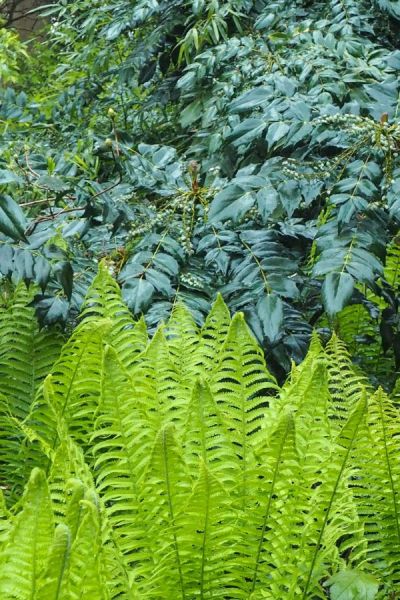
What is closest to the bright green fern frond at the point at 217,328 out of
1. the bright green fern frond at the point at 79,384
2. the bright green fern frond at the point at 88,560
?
the bright green fern frond at the point at 79,384

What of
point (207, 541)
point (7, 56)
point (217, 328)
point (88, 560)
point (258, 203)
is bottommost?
point (7, 56)

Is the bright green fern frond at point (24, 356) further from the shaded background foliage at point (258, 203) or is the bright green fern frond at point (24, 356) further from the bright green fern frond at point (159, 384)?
the bright green fern frond at point (159, 384)

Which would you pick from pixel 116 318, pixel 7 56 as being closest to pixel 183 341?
pixel 116 318

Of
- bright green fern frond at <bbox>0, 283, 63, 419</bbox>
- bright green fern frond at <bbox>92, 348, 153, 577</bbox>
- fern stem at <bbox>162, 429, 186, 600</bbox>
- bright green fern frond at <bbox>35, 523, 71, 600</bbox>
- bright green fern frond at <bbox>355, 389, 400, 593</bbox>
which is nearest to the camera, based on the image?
bright green fern frond at <bbox>35, 523, 71, 600</bbox>

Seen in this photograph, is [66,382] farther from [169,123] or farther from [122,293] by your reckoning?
[169,123]

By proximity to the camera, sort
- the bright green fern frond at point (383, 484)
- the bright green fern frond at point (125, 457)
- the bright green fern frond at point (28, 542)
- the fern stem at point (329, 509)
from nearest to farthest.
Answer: the bright green fern frond at point (28, 542) < the fern stem at point (329, 509) < the bright green fern frond at point (125, 457) < the bright green fern frond at point (383, 484)

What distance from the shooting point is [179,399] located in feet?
7.39

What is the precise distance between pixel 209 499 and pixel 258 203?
3.44ft

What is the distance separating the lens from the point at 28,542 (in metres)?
1.47

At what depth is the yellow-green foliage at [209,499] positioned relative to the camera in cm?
154

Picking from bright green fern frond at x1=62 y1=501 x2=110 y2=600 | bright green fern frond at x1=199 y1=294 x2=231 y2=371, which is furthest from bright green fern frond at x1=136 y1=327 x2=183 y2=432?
bright green fern frond at x1=62 y1=501 x2=110 y2=600

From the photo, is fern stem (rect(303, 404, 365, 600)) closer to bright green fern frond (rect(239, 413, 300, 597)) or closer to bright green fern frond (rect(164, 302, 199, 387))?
bright green fern frond (rect(239, 413, 300, 597))

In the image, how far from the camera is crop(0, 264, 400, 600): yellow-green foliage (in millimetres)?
1535

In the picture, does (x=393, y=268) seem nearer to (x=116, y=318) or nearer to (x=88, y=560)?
(x=116, y=318)
